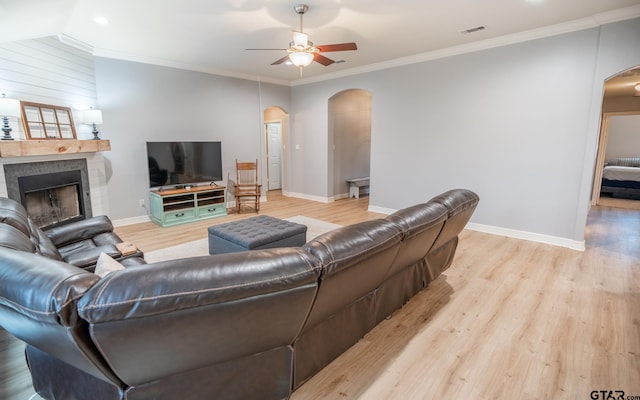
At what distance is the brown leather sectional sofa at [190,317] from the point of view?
3.43ft

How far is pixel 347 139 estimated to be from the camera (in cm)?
758

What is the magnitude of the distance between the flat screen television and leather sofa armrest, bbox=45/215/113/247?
2.34m

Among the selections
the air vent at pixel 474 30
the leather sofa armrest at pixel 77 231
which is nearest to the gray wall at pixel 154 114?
the leather sofa armrest at pixel 77 231

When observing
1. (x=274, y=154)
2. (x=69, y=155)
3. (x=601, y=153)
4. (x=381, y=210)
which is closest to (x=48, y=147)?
(x=69, y=155)

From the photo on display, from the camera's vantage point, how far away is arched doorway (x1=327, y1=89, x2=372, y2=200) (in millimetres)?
7180

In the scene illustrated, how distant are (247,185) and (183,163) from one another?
3.98 feet

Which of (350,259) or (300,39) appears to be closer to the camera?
(350,259)

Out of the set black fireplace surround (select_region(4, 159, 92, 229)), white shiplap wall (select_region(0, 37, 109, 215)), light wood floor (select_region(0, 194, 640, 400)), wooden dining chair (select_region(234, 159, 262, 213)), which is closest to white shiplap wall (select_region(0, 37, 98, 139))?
white shiplap wall (select_region(0, 37, 109, 215))

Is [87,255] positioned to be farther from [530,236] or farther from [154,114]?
[530,236]

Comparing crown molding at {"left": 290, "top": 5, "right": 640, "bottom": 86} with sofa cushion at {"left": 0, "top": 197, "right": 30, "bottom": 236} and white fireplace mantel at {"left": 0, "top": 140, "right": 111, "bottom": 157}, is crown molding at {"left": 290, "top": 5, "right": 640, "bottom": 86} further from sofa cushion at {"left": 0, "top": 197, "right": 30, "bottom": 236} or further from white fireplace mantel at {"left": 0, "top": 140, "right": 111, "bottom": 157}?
sofa cushion at {"left": 0, "top": 197, "right": 30, "bottom": 236}

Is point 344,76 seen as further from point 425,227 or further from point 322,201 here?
point 425,227

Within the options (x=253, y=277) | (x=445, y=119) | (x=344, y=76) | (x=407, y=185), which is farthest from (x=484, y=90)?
(x=253, y=277)

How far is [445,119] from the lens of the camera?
509 cm

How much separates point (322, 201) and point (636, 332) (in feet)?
18.1
